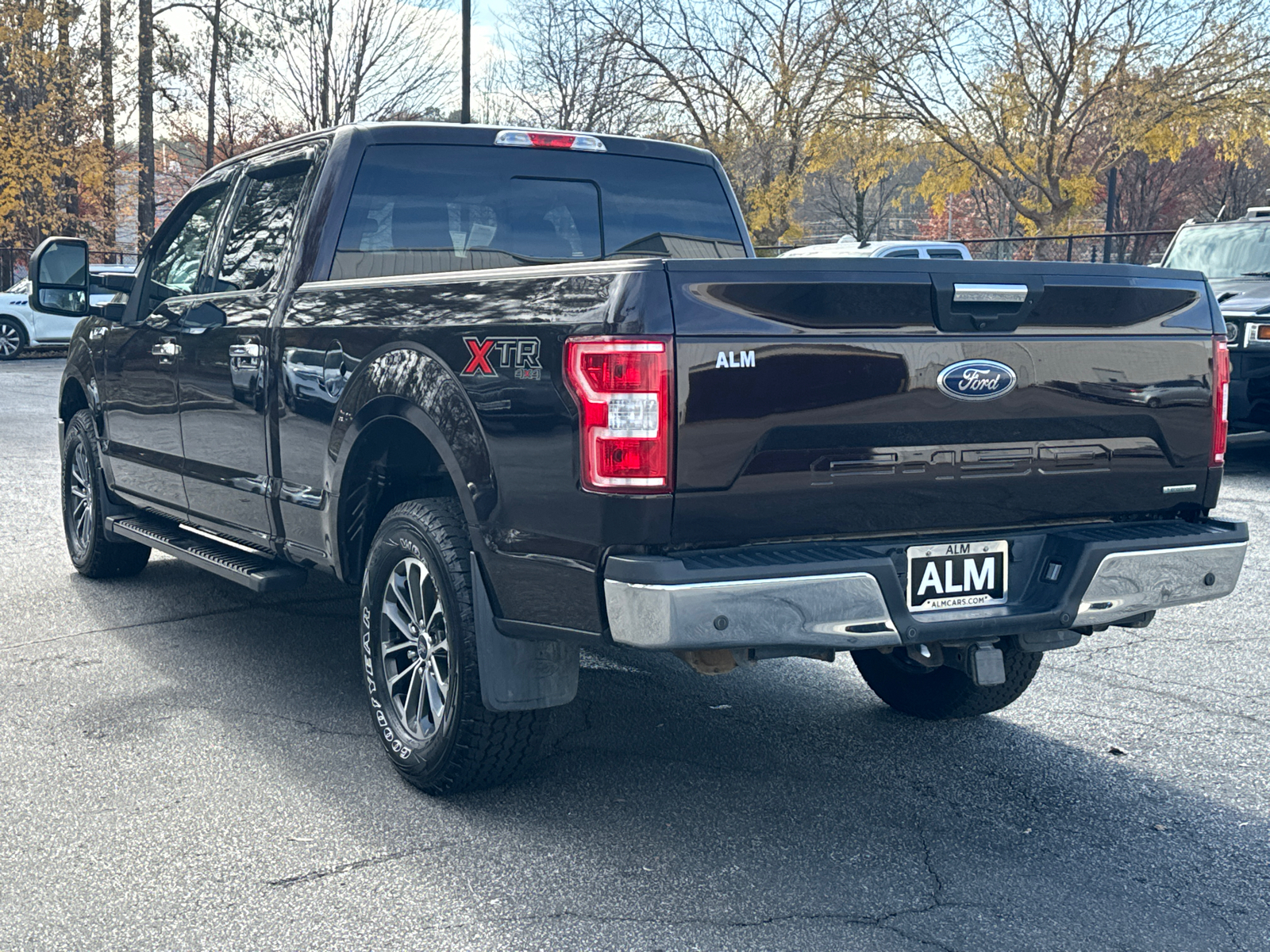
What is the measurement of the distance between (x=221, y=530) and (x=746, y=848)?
2.83 meters

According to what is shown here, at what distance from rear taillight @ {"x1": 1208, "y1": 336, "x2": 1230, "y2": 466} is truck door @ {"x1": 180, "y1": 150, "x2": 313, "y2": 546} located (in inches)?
123

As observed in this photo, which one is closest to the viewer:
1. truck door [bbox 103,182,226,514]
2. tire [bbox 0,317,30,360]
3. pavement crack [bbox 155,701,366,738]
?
pavement crack [bbox 155,701,366,738]

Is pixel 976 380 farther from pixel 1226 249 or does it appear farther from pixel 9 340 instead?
pixel 9 340

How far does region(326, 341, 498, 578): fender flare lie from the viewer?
11.8ft

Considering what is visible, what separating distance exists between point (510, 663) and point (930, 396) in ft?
4.37

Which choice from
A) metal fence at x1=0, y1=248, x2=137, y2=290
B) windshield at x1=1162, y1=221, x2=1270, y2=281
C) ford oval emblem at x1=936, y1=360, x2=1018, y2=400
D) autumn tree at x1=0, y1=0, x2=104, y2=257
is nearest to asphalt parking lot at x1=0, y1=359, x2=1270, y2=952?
ford oval emblem at x1=936, y1=360, x2=1018, y2=400

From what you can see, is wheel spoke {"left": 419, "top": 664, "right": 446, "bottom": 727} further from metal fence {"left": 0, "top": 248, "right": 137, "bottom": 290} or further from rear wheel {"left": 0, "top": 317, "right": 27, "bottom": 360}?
metal fence {"left": 0, "top": 248, "right": 137, "bottom": 290}

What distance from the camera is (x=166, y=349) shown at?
568 cm

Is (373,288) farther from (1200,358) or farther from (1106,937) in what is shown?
(1106,937)

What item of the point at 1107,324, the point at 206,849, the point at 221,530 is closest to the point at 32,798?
the point at 206,849

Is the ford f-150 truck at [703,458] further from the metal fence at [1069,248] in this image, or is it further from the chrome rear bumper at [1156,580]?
the metal fence at [1069,248]

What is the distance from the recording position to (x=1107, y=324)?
370cm

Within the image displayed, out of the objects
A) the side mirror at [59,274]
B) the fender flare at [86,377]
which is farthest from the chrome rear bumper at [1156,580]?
the fender flare at [86,377]

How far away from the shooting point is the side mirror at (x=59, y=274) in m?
6.23
